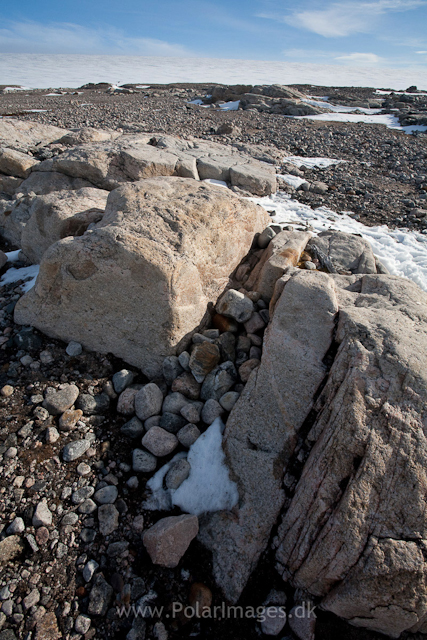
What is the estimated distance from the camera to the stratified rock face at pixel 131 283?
3.84 m

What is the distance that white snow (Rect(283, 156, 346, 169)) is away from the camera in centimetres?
1202

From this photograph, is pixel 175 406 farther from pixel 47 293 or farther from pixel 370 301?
pixel 370 301

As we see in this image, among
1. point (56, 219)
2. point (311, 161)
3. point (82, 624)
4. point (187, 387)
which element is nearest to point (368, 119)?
point (311, 161)

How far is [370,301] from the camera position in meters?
3.59

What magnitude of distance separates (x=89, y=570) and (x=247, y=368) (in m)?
2.26

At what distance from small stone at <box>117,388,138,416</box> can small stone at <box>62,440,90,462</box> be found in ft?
1.59

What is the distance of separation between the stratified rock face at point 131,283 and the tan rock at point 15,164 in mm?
4850

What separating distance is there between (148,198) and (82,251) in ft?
4.23

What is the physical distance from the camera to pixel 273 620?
8.09 ft

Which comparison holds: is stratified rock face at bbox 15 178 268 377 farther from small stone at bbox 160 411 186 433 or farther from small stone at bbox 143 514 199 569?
small stone at bbox 143 514 199 569

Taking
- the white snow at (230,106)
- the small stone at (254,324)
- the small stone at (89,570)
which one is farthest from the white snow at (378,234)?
the white snow at (230,106)

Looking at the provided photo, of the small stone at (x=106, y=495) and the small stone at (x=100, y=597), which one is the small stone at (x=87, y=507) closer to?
the small stone at (x=106, y=495)

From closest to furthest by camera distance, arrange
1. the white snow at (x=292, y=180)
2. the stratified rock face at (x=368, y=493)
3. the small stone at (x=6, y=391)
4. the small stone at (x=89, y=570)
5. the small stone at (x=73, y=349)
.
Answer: the stratified rock face at (x=368, y=493) < the small stone at (x=89, y=570) < the small stone at (x=6, y=391) < the small stone at (x=73, y=349) < the white snow at (x=292, y=180)

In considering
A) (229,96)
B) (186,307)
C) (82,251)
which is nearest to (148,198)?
(82,251)
